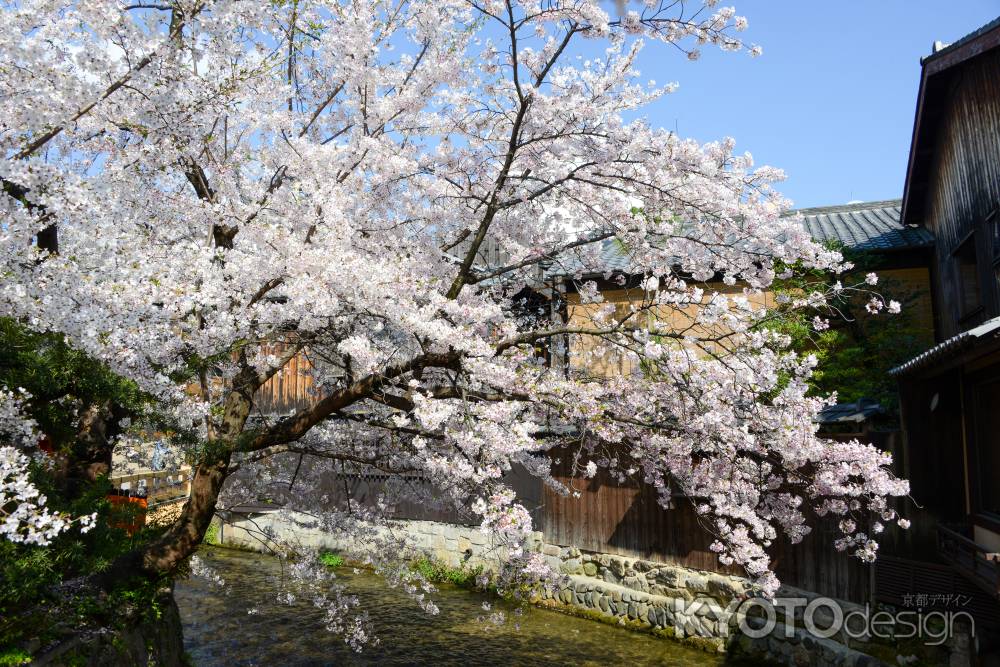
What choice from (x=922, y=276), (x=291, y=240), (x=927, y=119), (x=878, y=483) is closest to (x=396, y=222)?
(x=291, y=240)

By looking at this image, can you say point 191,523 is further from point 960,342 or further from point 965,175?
point 965,175

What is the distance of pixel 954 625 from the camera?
841 centimetres

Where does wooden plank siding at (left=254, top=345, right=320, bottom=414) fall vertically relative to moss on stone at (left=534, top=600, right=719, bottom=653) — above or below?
above

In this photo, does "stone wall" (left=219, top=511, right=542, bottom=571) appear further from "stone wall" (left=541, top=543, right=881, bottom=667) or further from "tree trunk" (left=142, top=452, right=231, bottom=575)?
"tree trunk" (left=142, top=452, right=231, bottom=575)

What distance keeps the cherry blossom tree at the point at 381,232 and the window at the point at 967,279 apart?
195 inches

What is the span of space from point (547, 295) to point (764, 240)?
8.66m

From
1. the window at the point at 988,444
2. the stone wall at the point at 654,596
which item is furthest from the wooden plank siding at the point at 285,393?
the window at the point at 988,444

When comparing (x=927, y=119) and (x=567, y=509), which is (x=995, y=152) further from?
(x=567, y=509)

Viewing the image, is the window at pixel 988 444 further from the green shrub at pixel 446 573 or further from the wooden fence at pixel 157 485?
the wooden fence at pixel 157 485

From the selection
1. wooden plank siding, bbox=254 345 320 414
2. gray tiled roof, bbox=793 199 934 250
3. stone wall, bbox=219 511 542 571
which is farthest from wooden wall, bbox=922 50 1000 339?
wooden plank siding, bbox=254 345 320 414

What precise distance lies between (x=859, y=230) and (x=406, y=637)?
14.3 metres

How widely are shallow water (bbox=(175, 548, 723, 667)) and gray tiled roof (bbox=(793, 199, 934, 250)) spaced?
968 cm

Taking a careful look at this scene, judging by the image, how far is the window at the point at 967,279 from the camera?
1149 centimetres

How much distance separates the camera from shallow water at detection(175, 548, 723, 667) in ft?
37.4
